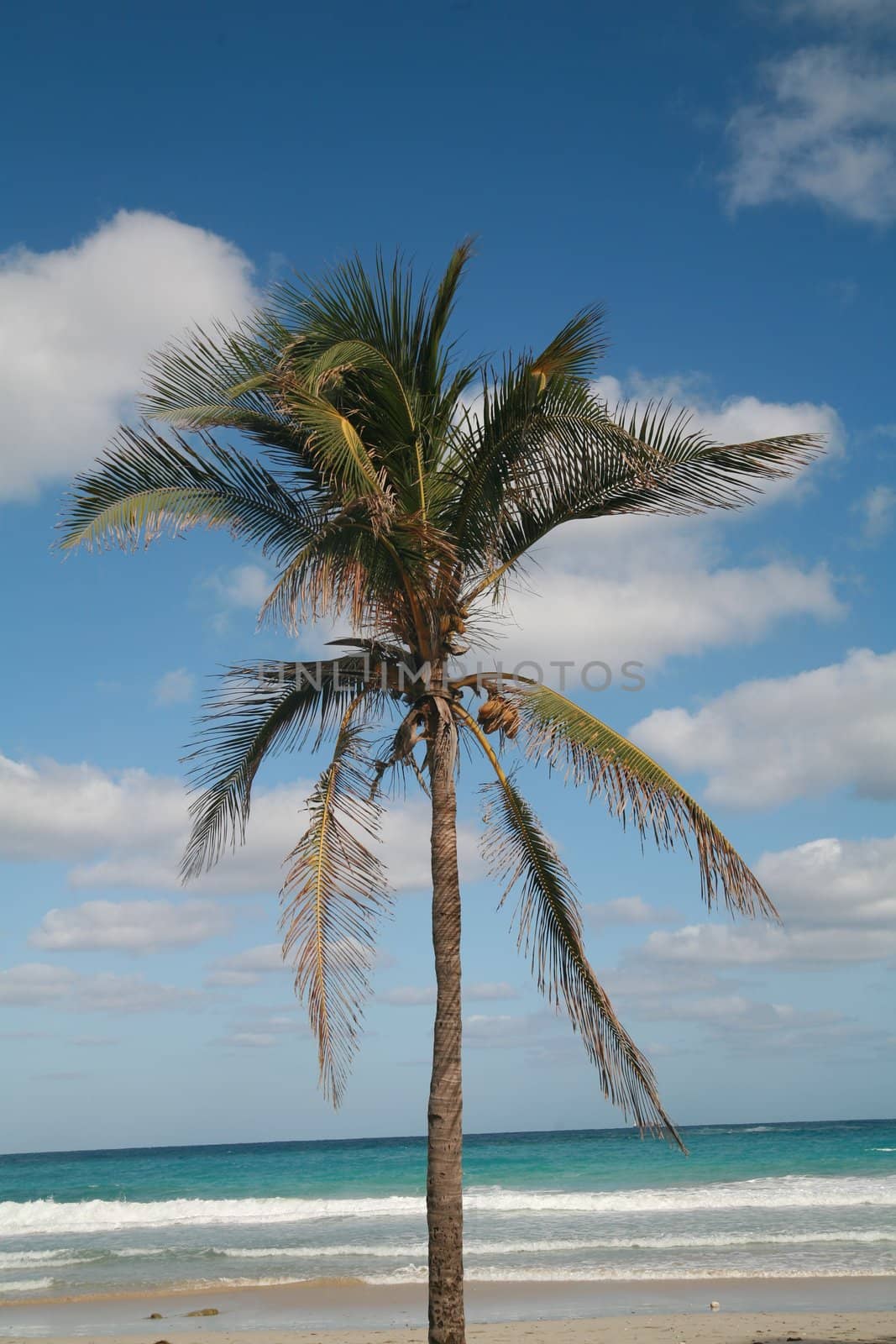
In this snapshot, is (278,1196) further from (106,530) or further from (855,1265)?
(106,530)

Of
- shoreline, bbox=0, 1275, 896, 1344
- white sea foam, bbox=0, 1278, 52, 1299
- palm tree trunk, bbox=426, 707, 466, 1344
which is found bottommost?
white sea foam, bbox=0, 1278, 52, 1299

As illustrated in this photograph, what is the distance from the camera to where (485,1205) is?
27.7m

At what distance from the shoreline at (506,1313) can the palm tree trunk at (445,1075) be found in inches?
218

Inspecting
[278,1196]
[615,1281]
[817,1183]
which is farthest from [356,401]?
[278,1196]

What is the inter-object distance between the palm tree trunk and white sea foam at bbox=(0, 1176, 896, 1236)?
20.4 meters

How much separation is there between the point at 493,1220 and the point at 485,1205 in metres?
3.64

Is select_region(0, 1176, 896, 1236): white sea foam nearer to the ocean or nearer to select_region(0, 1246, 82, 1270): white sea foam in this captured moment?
the ocean

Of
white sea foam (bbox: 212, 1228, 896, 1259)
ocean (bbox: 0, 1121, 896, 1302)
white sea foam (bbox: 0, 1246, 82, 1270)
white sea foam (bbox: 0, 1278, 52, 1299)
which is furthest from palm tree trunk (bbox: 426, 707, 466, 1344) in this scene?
white sea foam (bbox: 0, 1246, 82, 1270)

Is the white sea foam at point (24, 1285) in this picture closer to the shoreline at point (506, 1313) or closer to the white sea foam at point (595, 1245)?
the shoreline at point (506, 1313)

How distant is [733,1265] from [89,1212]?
19817 millimetres

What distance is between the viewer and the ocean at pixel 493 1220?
17141mm

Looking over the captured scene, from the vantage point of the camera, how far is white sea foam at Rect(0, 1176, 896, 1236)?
85.5ft

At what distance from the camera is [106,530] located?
25.4 ft

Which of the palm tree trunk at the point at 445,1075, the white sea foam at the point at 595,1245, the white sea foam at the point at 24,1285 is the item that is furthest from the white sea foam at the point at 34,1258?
the palm tree trunk at the point at 445,1075
